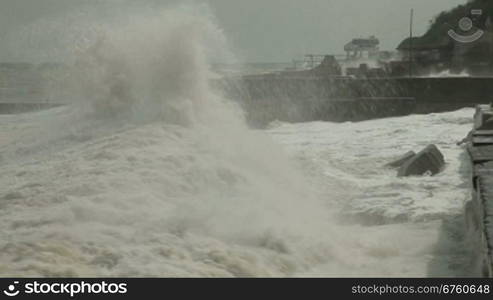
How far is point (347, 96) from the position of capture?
2177 centimetres

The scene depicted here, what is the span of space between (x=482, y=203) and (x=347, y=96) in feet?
54.3

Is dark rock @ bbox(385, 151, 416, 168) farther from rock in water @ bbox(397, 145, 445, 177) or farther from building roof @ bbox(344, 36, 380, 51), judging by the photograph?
building roof @ bbox(344, 36, 380, 51)

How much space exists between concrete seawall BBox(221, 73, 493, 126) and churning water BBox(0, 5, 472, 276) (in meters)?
7.98

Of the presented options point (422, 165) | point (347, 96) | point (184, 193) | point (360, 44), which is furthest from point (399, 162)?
point (360, 44)

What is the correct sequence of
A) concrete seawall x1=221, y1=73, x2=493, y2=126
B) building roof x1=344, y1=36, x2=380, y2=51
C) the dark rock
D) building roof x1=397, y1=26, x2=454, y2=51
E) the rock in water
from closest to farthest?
the rock in water
the dark rock
concrete seawall x1=221, y1=73, x2=493, y2=126
building roof x1=397, y1=26, x2=454, y2=51
building roof x1=344, y1=36, x2=380, y2=51

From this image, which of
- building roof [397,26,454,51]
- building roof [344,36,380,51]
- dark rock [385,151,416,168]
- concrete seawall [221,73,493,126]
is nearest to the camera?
dark rock [385,151,416,168]

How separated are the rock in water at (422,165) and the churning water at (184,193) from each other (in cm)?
32

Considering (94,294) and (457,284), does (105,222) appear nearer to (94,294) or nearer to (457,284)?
(94,294)

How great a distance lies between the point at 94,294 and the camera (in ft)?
12.2

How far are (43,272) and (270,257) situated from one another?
5.83 feet

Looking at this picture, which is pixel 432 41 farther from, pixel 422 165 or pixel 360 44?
pixel 422 165

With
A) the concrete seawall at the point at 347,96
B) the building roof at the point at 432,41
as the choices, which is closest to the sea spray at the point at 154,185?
the concrete seawall at the point at 347,96

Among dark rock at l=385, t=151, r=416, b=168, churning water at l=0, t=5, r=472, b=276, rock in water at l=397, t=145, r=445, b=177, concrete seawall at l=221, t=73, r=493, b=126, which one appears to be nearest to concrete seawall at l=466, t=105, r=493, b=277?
churning water at l=0, t=5, r=472, b=276

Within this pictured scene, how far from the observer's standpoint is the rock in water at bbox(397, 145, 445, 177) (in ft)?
32.6
